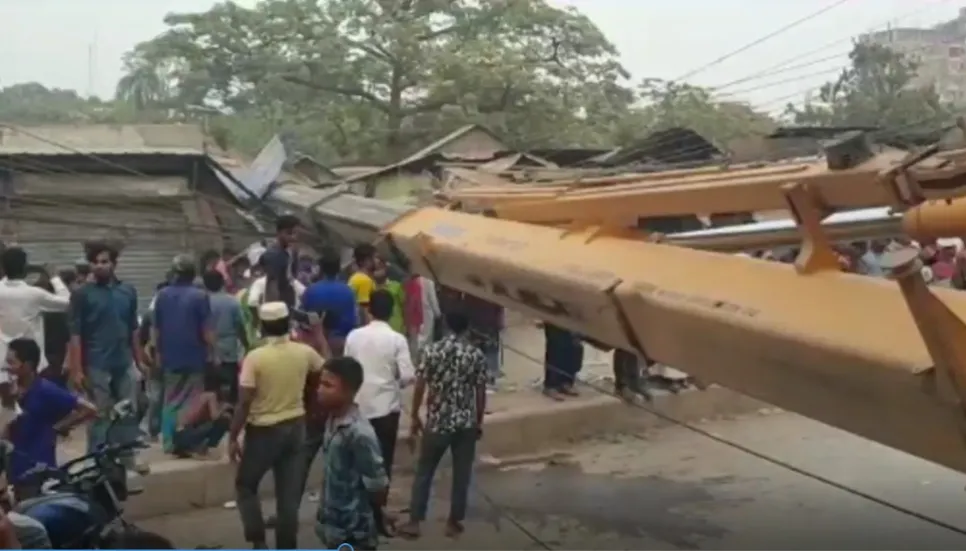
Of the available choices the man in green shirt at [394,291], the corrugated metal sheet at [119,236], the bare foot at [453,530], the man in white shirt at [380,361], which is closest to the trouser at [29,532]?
the man in white shirt at [380,361]

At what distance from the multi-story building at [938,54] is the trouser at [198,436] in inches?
648

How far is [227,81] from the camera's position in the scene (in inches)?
1097

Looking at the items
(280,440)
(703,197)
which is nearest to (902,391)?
(703,197)

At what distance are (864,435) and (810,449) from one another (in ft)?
23.9

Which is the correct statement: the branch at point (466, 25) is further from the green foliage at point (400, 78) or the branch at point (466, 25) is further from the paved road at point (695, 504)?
the paved road at point (695, 504)

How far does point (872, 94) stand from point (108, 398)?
714 inches

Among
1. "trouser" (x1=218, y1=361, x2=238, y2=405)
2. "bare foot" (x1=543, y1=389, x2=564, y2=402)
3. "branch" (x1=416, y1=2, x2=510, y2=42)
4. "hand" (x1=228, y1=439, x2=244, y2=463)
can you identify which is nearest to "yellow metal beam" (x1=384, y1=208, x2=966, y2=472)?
"hand" (x1=228, y1=439, x2=244, y2=463)

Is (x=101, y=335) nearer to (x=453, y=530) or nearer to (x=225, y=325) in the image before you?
(x=225, y=325)

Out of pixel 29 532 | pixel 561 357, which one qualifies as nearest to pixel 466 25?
pixel 561 357

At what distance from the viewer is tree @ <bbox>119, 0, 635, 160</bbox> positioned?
25562mm

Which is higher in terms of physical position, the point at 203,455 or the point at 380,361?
the point at 380,361

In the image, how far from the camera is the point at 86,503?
5332 mm

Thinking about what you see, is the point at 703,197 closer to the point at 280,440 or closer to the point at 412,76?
the point at 280,440

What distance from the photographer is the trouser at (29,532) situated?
14.7ft
